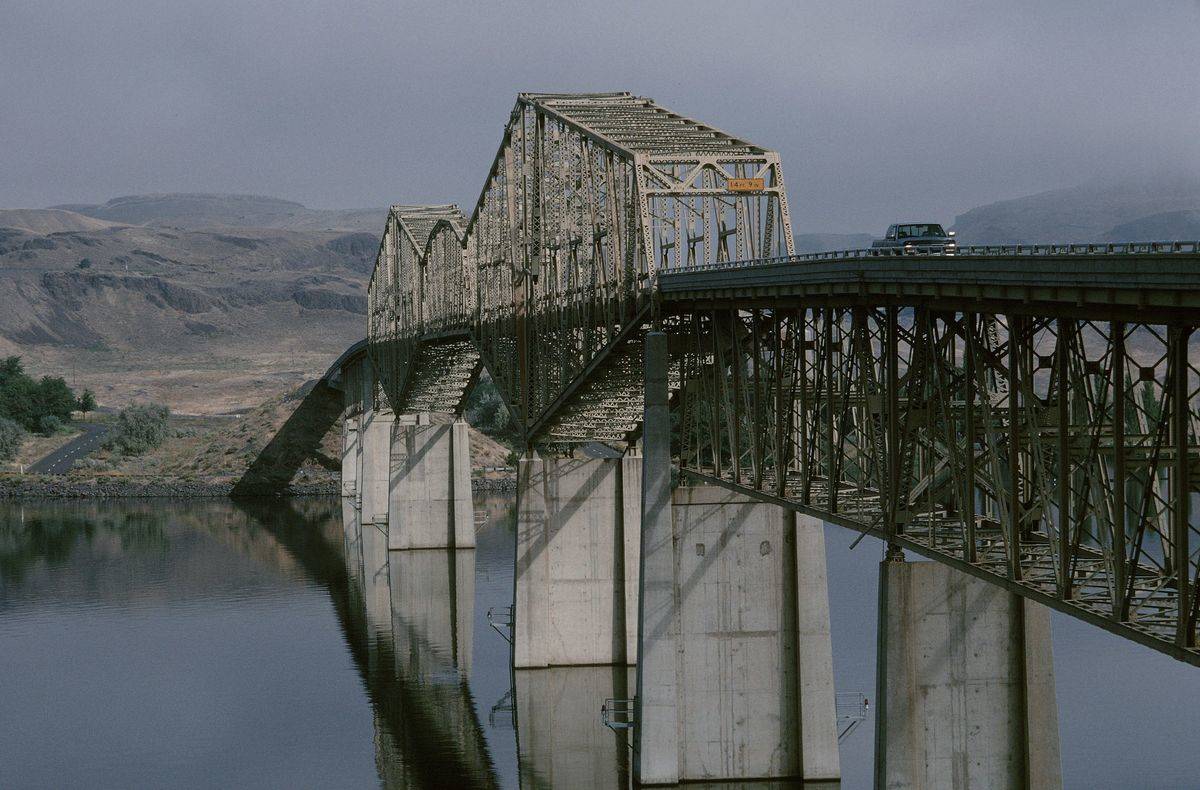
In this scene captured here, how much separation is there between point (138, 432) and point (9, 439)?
11642mm

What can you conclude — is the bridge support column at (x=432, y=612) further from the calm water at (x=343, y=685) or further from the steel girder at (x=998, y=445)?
the steel girder at (x=998, y=445)

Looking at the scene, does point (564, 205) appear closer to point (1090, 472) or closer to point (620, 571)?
point (620, 571)

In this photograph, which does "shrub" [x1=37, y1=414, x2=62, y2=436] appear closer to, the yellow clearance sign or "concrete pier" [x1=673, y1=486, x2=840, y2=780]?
the yellow clearance sign

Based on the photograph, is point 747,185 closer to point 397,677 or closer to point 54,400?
point 397,677

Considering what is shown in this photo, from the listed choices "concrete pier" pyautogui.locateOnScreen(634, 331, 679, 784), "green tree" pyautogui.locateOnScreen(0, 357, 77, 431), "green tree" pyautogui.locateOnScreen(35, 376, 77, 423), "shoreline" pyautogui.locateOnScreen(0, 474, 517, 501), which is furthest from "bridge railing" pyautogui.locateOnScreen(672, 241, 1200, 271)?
"green tree" pyautogui.locateOnScreen(35, 376, 77, 423)

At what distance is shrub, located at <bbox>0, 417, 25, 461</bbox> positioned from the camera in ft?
505

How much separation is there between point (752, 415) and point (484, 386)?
115m

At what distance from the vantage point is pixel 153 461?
150375mm

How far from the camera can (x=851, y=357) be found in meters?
33.9

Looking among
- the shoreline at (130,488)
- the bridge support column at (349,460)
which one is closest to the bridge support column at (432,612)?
the bridge support column at (349,460)

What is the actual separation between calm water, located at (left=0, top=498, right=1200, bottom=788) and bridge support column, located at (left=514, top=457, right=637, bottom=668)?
1.07 metres

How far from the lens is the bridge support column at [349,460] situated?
130m

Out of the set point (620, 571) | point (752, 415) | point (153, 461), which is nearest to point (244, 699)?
point (620, 571)

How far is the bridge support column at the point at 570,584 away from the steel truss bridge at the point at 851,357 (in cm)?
308
